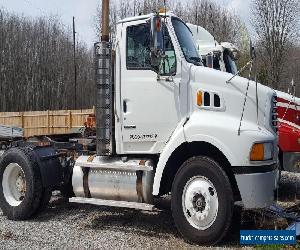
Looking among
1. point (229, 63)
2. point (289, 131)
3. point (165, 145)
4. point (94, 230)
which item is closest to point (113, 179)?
point (94, 230)

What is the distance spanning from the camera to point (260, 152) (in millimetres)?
6250

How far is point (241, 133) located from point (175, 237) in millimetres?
1882

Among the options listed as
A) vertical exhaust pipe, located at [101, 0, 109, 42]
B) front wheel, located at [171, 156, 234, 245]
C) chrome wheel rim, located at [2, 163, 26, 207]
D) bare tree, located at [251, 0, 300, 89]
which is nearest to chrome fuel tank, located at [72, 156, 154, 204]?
front wheel, located at [171, 156, 234, 245]

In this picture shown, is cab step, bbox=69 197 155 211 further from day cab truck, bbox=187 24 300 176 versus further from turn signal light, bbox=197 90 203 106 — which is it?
day cab truck, bbox=187 24 300 176

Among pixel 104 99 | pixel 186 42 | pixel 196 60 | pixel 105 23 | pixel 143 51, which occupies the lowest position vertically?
pixel 104 99

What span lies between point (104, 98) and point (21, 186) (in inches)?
90.7

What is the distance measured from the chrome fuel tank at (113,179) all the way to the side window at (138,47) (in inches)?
58.0

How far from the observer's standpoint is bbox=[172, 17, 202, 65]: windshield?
7.19m

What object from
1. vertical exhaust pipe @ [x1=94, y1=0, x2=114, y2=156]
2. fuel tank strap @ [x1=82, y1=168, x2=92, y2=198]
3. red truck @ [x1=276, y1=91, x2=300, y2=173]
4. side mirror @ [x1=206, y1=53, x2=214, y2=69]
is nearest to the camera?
vertical exhaust pipe @ [x1=94, y1=0, x2=114, y2=156]

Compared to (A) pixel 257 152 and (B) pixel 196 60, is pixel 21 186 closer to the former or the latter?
(B) pixel 196 60

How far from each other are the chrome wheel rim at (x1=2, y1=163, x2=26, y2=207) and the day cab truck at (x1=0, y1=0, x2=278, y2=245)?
3 centimetres

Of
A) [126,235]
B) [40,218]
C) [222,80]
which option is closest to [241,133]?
[222,80]

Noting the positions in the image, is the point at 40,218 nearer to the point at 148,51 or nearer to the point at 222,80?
the point at 148,51

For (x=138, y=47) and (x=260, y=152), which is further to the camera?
(x=138, y=47)
